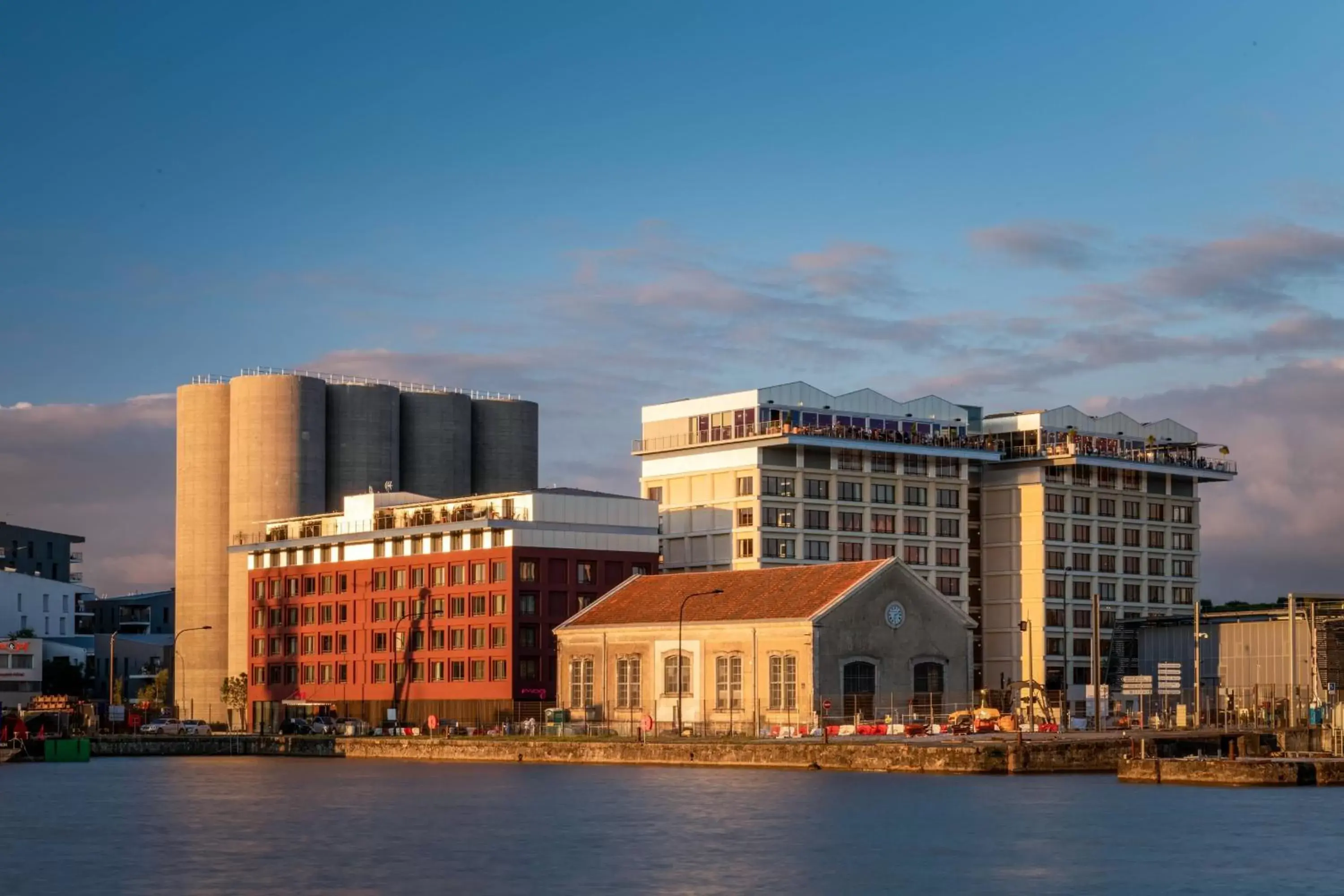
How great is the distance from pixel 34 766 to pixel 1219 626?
94.7 metres

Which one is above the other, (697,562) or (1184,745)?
(697,562)

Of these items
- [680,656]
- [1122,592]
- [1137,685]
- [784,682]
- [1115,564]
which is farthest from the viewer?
[1115,564]

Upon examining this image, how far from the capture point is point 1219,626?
166 m

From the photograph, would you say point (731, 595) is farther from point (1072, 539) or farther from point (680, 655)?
point (1072, 539)

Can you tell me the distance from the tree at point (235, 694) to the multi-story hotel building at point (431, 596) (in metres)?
10.3

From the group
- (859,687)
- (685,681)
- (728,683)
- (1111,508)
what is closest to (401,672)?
(685,681)

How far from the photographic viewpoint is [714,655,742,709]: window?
416ft

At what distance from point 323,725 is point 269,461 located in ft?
159

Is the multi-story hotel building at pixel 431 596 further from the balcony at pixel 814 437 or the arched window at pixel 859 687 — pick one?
the arched window at pixel 859 687

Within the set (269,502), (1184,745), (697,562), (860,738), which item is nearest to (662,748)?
(860,738)

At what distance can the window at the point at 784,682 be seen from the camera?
4865 inches

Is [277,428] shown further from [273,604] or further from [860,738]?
[860,738]

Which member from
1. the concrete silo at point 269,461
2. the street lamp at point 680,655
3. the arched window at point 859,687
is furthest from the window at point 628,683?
the concrete silo at point 269,461

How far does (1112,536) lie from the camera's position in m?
193
